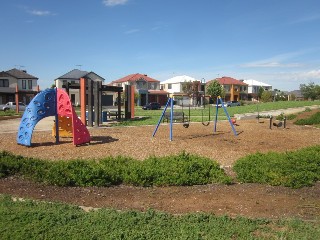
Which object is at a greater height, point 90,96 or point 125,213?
point 90,96

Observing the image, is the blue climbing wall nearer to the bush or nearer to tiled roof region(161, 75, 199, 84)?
the bush

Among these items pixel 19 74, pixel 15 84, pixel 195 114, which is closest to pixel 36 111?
pixel 195 114

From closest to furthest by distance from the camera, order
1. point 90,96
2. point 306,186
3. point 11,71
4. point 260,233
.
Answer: point 260,233
point 306,186
point 90,96
point 11,71

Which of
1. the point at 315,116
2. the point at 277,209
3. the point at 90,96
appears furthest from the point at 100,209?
the point at 315,116

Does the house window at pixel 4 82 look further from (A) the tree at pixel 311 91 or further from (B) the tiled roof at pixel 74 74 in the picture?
(A) the tree at pixel 311 91

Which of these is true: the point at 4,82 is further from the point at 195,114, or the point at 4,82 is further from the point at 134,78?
the point at 195,114

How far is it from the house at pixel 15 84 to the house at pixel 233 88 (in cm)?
4402

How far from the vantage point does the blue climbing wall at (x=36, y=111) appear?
43.8 ft

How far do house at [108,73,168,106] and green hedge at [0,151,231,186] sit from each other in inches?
2318

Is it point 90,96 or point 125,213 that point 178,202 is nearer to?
point 125,213

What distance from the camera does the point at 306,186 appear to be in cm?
771

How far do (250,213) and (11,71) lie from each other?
210 feet

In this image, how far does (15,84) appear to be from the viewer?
195ft

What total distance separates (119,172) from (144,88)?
64745 mm
